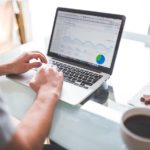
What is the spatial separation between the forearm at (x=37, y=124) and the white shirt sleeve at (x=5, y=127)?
0.01m

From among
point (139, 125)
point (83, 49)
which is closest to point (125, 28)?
point (83, 49)

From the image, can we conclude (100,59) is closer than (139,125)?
No

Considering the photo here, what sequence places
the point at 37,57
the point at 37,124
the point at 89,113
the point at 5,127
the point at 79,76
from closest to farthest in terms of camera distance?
the point at 5,127 < the point at 37,124 < the point at 89,113 < the point at 79,76 < the point at 37,57

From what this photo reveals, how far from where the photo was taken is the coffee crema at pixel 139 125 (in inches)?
18.9

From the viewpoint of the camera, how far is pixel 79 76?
0.84 metres

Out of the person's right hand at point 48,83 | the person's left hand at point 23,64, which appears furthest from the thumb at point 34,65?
the person's right hand at point 48,83

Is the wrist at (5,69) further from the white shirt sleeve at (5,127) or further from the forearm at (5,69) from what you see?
the white shirt sleeve at (5,127)

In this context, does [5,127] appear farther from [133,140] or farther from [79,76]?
[79,76]

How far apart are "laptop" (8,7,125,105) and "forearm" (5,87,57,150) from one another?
84 millimetres

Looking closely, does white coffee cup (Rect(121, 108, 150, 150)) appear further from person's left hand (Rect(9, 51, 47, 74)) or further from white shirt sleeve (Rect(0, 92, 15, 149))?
person's left hand (Rect(9, 51, 47, 74))

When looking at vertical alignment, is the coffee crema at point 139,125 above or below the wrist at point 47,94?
above

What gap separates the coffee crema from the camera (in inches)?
18.9

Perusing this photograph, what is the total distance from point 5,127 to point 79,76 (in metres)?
0.43

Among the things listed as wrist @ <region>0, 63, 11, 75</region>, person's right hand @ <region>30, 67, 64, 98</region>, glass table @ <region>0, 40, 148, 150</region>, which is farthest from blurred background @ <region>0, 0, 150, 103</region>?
wrist @ <region>0, 63, 11, 75</region>
